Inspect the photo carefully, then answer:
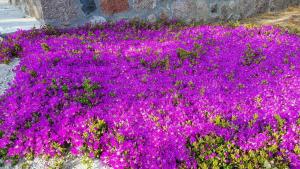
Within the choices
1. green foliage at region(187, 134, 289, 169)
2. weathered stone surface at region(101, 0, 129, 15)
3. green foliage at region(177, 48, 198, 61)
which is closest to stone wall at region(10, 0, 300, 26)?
weathered stone surface at region(101, 0, 129, 15)

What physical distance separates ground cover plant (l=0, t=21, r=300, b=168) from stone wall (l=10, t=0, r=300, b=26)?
2.30ft

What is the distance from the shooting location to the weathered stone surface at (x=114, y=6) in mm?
8688

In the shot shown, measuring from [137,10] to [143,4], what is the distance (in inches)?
8.5

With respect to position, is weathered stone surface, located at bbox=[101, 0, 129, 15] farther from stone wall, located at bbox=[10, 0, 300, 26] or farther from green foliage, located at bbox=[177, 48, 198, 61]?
green foliage, located at bbox=[177, 48, 198, 61]

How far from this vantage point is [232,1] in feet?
32.5

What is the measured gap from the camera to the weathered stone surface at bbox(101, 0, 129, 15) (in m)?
8.69

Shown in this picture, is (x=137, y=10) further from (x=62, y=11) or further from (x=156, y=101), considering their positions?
(x=156, y=101)

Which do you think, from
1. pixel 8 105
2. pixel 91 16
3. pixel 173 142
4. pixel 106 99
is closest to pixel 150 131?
pixel 173 142

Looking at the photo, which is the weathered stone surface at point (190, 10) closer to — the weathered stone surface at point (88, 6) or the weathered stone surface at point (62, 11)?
the weathered stone surface at point (88, 6)

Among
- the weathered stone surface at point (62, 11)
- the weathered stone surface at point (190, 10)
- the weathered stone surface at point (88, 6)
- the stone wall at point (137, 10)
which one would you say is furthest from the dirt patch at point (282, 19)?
the weathered stone surface at point (62, 11)

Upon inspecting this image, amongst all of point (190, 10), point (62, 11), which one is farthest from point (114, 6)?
point (190, 10)

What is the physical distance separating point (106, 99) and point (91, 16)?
3769 mm

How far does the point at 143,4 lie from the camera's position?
353 inches

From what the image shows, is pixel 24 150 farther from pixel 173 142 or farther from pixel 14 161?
pixel 173 142
